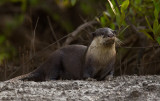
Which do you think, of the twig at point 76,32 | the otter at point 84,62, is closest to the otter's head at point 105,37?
the otter at point 84,62

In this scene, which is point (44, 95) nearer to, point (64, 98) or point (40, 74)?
point (64, 98)

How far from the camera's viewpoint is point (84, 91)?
17.0ft

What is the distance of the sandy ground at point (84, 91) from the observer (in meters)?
4.88

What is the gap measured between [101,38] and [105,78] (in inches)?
22.3

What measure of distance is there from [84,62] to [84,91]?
1.51m

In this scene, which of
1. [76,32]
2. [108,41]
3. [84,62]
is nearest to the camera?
[108,41]

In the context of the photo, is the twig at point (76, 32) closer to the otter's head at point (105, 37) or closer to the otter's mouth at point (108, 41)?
the otter's head at point (105, 37)

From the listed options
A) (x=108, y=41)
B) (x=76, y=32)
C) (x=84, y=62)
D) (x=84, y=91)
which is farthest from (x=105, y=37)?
(x=76, y=32)

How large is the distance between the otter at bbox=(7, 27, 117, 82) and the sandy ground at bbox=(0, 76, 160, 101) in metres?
0.73

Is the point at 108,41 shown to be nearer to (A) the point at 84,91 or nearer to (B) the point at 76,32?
(A) the point at 84,91

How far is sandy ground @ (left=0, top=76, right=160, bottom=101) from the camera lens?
488 centimetres

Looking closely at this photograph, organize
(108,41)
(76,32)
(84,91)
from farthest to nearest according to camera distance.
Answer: (76,32)
(108,41)
(84,91)

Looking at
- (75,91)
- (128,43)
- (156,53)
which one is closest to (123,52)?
(128,43)

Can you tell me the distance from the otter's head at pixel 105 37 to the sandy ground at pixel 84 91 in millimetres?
656
